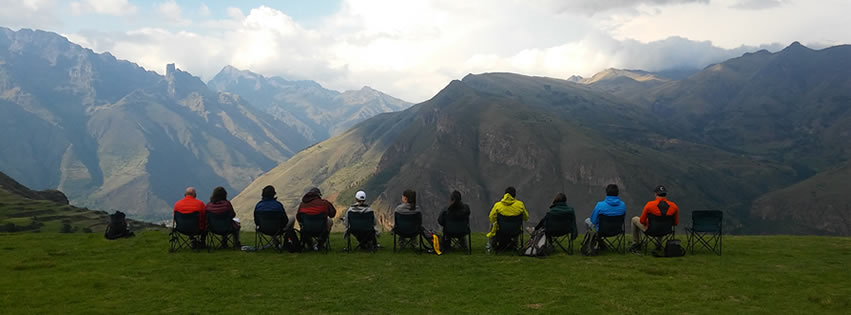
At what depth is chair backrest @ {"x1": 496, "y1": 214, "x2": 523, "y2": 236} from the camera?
50.6 ft

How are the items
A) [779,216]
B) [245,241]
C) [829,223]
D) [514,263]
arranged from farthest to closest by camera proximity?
[779,216], [829,223], [245,241], [514,263]

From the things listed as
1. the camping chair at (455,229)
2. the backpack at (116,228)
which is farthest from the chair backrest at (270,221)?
the backpack at (116,228)

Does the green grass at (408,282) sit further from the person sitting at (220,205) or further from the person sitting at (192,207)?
the person sitting at (220,205)

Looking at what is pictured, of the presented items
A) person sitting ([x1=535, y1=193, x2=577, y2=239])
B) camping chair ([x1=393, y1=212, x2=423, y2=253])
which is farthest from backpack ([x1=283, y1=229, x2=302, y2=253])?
person sitting ([x1=535, y1=193, x2=577, y2=239])

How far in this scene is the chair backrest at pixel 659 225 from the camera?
49.5 ft

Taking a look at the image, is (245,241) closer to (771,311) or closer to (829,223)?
(771,311)

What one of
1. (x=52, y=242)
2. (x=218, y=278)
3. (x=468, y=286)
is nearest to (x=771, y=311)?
(x=468, y=286)

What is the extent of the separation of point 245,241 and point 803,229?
210 metres

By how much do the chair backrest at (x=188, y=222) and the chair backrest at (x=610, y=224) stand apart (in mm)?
10835

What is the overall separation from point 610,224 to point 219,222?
34.8ft

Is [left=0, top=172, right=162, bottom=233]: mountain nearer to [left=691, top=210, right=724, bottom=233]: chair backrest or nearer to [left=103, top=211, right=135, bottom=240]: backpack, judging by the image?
[left=103, top=211, right=135, bottom=240]: backpack

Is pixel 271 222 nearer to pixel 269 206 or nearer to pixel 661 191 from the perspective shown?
pixel 269 206

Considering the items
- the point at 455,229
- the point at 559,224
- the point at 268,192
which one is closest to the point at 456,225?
the point at 455,229

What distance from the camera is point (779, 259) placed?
1499 cm
